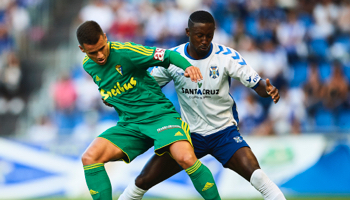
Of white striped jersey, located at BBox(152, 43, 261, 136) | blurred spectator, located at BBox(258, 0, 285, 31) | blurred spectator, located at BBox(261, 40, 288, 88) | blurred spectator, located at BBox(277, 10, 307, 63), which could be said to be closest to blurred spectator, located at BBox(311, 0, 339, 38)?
blurred spectator, located at BBox(277, 10, 307, 63)

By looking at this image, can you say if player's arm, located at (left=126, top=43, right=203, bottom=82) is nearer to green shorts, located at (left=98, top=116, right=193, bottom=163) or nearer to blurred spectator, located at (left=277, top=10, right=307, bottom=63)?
green shorts, located at (left=98, top=116, right=193, bottom=163)

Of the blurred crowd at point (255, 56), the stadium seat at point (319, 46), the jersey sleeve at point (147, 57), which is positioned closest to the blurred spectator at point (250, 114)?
the blurred crowd at point (255, 56)

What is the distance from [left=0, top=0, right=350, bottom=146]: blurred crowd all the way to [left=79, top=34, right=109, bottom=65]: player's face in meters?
4.94

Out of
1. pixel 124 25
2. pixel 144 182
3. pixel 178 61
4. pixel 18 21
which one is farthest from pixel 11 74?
pixel 178 61

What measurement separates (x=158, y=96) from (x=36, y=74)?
9476 millimetres

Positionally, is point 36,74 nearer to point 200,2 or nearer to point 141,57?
point 200,2

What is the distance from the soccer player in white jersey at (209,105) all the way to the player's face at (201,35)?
1 centimetres

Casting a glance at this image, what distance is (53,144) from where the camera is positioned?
9219mm

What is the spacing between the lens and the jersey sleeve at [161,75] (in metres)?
5.32

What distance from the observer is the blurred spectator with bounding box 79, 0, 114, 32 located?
1277 cm

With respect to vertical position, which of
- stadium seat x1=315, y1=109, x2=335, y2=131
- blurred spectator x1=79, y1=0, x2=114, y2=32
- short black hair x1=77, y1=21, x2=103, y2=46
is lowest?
short black hair x1=77, y1=21, x2=103, y2=46

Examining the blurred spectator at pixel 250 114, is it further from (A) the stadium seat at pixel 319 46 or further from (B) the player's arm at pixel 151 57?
(B) the player's arm at pixel 151 57

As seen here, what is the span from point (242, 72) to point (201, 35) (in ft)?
2.07

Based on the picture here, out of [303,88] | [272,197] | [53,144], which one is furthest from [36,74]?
[272,197]
